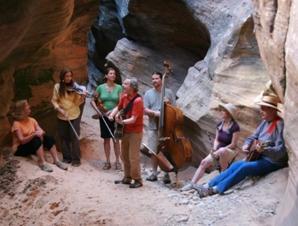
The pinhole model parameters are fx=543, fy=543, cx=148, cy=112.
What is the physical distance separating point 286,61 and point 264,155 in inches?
80.5

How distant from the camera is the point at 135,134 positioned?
821 centimetres

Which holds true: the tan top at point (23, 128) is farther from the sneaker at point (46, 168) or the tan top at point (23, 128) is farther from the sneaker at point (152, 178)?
the sneaker at point (152, 178)

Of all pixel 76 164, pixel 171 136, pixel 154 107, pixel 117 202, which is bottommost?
pixel 76 164

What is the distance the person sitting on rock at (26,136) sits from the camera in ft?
28.0

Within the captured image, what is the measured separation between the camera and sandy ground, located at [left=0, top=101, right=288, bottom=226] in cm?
698

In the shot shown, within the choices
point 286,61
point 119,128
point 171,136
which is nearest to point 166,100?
point 171,136

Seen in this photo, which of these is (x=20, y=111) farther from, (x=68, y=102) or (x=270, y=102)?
(x=270, y=102)

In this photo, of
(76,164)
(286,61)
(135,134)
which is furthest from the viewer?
(76,164)

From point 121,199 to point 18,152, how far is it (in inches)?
81.6

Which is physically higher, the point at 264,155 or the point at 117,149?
the point at 264,155

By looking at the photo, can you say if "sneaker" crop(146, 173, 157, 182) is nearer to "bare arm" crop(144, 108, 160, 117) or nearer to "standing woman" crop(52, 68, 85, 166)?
"bare arm" crop(144, 108, 160, 117)

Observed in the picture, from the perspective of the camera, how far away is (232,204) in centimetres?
713

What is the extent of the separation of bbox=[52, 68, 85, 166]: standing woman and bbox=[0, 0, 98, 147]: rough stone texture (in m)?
0.94

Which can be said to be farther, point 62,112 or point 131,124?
point 62,112
